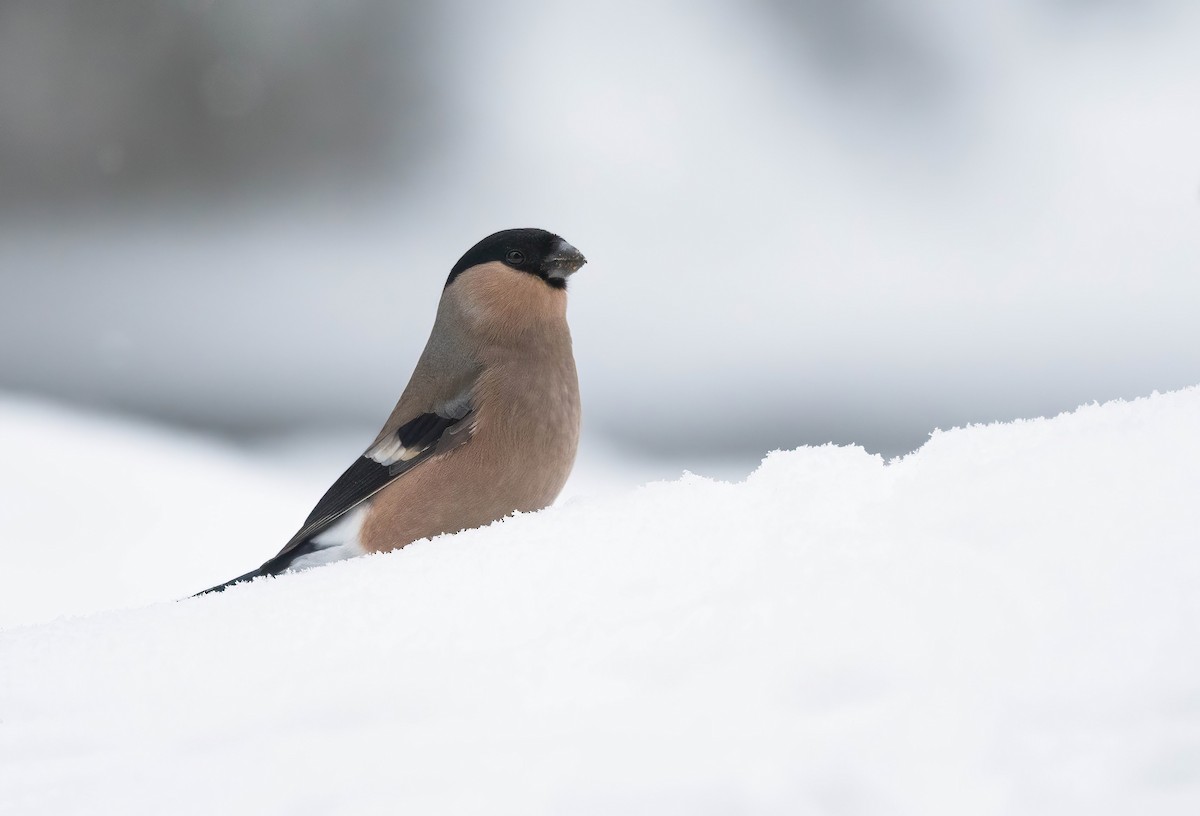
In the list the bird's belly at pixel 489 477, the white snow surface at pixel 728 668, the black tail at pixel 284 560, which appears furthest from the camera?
the black tail at pixel 284 560

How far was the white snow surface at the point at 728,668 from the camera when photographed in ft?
4.18

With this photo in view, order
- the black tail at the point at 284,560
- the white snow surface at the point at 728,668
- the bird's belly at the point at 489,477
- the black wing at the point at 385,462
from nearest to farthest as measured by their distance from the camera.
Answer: the white snow surface at the point at 728,668 < the bird's belly at the point at 489,477 < the black wing at the point at 385,462 < the black tail at the point at 284,560

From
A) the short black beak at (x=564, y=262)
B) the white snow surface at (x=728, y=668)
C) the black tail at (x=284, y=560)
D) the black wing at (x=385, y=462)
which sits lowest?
the white snow surface at (x=728, y=668)

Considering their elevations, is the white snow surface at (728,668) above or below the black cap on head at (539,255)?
below

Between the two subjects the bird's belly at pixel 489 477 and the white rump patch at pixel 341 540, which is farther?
the white rump patch at pixel 341 540

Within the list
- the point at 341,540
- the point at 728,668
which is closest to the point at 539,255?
the point at 341,540

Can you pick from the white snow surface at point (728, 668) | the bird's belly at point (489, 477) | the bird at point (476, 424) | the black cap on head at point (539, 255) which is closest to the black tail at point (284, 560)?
the bird at point (476, 424)

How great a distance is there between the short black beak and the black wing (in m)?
0.51

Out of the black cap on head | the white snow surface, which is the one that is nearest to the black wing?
the black cap on head

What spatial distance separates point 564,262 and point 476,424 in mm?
575

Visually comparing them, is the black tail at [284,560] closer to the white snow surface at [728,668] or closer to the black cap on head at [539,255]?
the black cap on head at [539,255]

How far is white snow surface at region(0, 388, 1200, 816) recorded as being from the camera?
1275 mm

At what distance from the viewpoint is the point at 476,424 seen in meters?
3.05

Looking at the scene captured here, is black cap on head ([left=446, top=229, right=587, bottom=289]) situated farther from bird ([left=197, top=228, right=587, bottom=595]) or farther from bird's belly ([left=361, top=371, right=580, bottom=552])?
bird's belly ([left=361, top=371, right=580, bottom=552])
